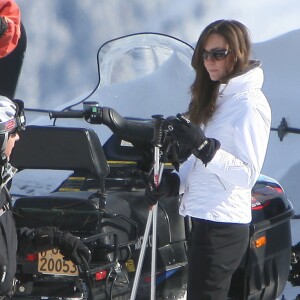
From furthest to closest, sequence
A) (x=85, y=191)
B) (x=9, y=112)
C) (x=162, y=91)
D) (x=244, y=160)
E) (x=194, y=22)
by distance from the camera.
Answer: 1. (x=194, y=22)
2. (x=162, y=91)
3. (x=85, y=191)
4. (x=244, y=160)
5. (x=9, y=112)

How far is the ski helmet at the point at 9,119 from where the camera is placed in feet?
10.3

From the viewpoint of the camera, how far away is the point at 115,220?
13.1 ft

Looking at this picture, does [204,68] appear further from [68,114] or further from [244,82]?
[68,114]

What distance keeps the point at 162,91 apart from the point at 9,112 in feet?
10.4

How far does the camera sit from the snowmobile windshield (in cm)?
526

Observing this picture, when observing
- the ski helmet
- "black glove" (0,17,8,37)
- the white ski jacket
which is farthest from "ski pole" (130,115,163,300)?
"black glove" (0,17,8,37)

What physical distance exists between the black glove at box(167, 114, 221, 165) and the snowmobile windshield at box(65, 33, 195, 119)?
5.39 feet

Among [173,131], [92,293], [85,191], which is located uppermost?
[173,131]

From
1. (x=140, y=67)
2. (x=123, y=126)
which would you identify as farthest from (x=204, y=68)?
(x=140, y=67)

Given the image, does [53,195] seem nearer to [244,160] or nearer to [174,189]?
[174,189]

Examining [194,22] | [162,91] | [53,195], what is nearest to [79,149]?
[53,195]

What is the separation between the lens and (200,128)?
135 inches

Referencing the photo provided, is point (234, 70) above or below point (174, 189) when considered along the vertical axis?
above

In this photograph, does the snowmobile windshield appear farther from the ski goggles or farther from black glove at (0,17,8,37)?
the ski goggles
